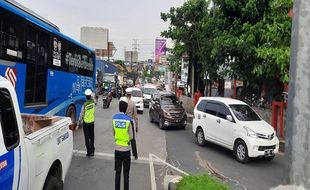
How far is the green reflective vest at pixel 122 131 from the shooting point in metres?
6.56

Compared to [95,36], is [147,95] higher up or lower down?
lower down

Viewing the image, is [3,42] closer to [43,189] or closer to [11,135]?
[43,189]

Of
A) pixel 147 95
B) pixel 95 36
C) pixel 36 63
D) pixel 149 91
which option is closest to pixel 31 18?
pixel 36 63

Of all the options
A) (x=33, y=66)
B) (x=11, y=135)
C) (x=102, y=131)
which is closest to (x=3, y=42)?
(x=33, y=66)

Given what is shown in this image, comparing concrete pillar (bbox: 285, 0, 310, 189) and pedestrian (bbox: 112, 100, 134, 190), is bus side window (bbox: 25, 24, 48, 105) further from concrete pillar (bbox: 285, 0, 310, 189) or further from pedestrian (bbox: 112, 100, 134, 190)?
concrete pillar (bbox: 285, 0, 310, 189)

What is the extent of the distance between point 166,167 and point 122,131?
3.56 m

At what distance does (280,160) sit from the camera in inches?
460

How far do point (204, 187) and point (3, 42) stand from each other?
18.5 feet

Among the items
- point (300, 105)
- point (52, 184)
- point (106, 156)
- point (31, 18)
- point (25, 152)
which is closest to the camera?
point (300, 105)

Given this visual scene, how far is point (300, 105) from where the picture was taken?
11.8 feet

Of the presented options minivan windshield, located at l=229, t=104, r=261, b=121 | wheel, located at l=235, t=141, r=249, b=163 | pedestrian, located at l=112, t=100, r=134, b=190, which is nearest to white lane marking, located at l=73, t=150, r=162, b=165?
wheel, located at l=235, t=141, r=249, b=163

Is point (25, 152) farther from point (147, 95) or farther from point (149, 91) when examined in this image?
point (149, 91)

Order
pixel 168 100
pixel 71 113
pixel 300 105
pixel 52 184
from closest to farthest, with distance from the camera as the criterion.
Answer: pixel 300 105, pixel 52 184, pixel 71 113, pixel 168 100

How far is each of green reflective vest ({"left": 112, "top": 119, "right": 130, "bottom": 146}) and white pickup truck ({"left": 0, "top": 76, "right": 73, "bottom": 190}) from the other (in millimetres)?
1211
